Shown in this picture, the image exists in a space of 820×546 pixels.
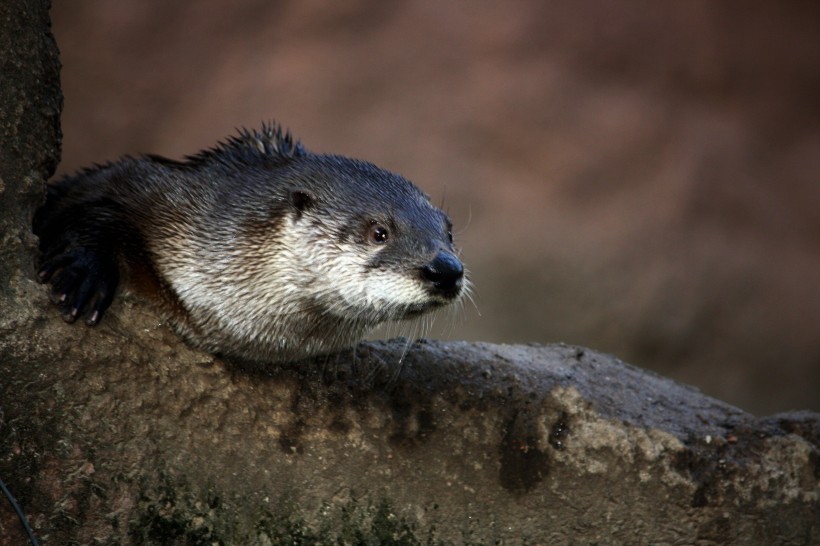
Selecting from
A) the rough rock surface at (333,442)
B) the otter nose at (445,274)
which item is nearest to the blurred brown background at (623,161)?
the rough rock surface at (333,442)

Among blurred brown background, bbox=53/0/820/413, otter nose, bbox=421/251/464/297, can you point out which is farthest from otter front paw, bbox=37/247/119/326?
blurred brown background, bbox=53/0/820/413

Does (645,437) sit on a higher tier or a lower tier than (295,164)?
lower

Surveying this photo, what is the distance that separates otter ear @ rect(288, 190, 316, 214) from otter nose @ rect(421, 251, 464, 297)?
36 cm

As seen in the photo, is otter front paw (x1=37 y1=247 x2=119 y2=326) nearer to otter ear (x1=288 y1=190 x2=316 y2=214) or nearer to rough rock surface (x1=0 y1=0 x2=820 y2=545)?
rough rock surface (x1=0 y1=0 x2=820 y2=545)

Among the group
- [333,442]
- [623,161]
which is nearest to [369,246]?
[333,442]

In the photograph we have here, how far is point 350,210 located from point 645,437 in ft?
3.24

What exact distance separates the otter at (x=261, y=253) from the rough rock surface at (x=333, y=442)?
0.08 meters

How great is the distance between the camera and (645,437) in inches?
103

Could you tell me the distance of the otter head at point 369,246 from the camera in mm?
2146

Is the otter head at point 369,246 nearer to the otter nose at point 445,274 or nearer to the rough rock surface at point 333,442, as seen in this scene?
the otter nose at point 445,274

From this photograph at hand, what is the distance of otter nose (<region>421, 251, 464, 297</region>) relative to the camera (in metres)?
2.12

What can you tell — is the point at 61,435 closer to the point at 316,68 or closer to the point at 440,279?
the point at 440,279

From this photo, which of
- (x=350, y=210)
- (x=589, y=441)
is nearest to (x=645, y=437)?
(x=589, y=441)

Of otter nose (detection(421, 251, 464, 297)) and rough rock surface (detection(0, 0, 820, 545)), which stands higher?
otter nose (detection(421, 251, 464, 297))
